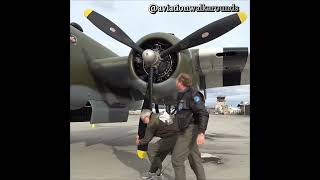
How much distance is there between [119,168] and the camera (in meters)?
6.56

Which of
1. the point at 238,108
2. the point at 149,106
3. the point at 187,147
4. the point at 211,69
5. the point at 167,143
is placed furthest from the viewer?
the point at 238,108

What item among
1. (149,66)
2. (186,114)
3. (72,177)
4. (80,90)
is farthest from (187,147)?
(80,90)

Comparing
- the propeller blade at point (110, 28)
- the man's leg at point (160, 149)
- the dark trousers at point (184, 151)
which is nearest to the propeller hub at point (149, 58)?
the propeller blade at point (110, 28)

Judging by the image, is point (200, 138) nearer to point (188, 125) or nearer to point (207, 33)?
point (188, 125)

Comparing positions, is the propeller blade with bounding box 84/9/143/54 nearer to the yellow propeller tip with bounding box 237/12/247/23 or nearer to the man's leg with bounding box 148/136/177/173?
the yellow propeller tip with bounding box 237/12/247/23

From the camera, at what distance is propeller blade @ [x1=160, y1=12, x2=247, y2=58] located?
789 cm

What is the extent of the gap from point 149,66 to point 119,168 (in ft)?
7.93

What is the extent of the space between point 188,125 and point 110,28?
4769 mm

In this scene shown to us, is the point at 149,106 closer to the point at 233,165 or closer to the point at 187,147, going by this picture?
the point at 233,165

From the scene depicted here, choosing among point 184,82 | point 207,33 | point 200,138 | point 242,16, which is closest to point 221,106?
point 207,33

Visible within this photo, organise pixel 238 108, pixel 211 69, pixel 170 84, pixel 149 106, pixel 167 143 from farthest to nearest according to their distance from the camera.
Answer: pixel 238 108 → pixel 211 69 → pixel 170 84 → pixel 149 106 → pixel 167 143

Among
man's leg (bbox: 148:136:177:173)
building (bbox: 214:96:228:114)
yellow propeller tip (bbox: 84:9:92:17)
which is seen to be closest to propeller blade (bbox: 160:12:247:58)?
yellow propeller tip (bbox: 84:9:92:17)

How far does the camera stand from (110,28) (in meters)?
8.48

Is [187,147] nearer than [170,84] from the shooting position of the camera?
Yes
